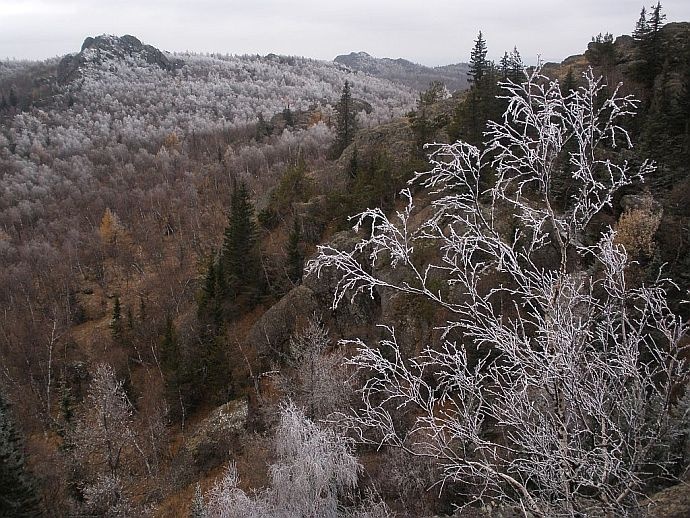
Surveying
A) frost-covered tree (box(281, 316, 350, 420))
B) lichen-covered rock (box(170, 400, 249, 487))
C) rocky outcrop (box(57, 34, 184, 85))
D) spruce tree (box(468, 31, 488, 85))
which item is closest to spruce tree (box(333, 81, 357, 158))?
spruce tree (box(468, 31, 488, 85))

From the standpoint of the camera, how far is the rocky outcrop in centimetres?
14350

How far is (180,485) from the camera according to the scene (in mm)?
21750

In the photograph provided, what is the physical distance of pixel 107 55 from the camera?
152 meters

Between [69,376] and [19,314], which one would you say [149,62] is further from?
[69,376]

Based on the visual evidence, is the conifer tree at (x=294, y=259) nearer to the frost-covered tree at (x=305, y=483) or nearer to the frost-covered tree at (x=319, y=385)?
the frost-covered tree at (x=319, y=385)

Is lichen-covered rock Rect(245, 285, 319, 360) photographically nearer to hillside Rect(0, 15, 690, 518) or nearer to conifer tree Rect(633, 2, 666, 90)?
hillside Rect(0, 15, 690, 518)

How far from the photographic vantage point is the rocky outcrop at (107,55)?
14350 centimetres

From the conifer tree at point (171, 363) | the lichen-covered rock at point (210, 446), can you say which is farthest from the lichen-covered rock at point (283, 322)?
the conifer tree at point (171, 363)

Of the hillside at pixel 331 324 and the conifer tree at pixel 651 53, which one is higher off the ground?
the conifer tree at pixel 651 53

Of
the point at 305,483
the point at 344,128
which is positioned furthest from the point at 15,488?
the point at 344,128

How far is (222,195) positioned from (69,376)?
32.3m

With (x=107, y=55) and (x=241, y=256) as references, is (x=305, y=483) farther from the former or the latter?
(x=107, y=55)

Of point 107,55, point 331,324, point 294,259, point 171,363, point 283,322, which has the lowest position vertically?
point 171,363

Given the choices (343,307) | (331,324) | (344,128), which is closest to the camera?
(343,307)
